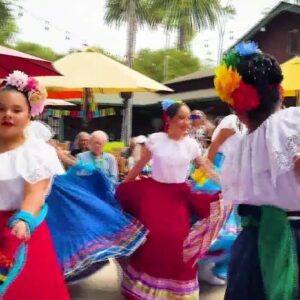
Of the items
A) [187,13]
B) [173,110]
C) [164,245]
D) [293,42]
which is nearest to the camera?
[164,245]

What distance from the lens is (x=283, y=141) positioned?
2.46 m

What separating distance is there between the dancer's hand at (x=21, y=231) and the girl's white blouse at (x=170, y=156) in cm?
194

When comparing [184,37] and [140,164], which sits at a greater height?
[184,37]

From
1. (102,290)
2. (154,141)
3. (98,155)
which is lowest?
(102,290)

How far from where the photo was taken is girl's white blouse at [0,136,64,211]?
9.16ft

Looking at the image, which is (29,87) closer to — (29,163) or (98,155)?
(29,163)

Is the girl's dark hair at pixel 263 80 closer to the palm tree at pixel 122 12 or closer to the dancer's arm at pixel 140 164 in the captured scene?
the dancer's arm at pixel 140 164

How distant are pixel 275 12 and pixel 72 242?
56.8 feet

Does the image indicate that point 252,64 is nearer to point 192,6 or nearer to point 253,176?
point 253,176

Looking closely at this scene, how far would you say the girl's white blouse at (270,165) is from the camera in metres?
2.44

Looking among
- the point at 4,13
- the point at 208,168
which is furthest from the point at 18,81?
the point at 4,13

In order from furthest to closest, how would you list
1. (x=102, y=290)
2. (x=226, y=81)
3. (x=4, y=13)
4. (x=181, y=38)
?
(x=181, y=38) → (x=4, y=13) → (x=102, y=290) → (x=226, y=81)

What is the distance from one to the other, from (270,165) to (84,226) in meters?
1.81

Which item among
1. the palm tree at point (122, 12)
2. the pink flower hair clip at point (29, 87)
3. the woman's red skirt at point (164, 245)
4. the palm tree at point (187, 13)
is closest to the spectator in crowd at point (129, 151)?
the woman's red skirt at point (164, 245)
